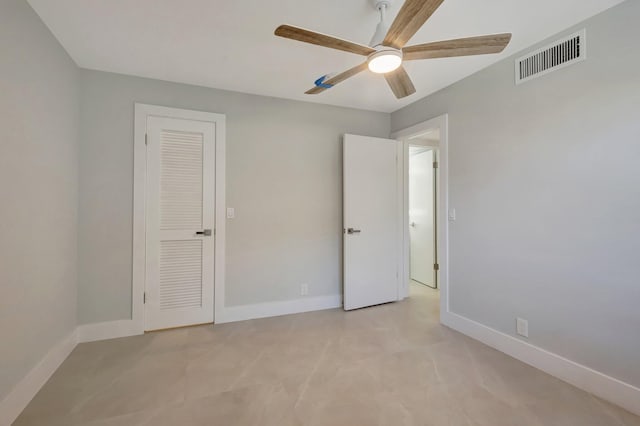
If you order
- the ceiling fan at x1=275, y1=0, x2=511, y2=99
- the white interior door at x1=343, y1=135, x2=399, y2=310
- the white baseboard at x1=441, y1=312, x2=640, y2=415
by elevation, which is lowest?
the white baseboard at x1=441, y1=312, x2=640, y2=415

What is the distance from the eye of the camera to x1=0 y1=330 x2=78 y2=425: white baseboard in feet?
5.05

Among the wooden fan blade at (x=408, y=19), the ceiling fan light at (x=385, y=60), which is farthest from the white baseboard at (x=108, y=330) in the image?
the wooden fan blade at (x=408, y=19)

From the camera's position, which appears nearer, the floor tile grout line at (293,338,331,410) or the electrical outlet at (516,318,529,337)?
the floor tile grout line at (293,338,331,410)

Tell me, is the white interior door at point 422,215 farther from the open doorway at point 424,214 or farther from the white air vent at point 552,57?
the white air vent at point 552,57

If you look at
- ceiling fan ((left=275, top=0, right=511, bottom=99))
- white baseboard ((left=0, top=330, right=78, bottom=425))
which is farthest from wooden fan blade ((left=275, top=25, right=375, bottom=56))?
white baseboard ((left=0, top=330, right=78, bottom=425))

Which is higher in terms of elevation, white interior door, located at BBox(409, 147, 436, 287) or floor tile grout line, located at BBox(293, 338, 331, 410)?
white interior door, located at BBox(409, 147, 436, 287)

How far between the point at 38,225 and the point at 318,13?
230 centimetres

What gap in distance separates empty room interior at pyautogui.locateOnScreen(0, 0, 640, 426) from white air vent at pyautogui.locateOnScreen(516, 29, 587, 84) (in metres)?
0.01

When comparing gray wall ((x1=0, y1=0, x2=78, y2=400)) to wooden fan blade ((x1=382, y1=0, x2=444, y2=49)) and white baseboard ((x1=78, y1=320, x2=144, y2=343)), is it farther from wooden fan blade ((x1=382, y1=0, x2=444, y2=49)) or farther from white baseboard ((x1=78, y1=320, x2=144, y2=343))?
wooden fan blade ((x1=382, y1=0, x2=444, y2=49))

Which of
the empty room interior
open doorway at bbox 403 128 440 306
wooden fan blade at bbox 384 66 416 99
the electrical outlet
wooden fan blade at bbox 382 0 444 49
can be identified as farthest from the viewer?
open doorway at bbox 403 128 440 306

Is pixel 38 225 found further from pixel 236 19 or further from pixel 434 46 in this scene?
pixel 434 46

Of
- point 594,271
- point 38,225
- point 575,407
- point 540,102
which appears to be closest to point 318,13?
point 540,102

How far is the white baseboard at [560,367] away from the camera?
170 centimetres

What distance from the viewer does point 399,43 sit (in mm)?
1538
